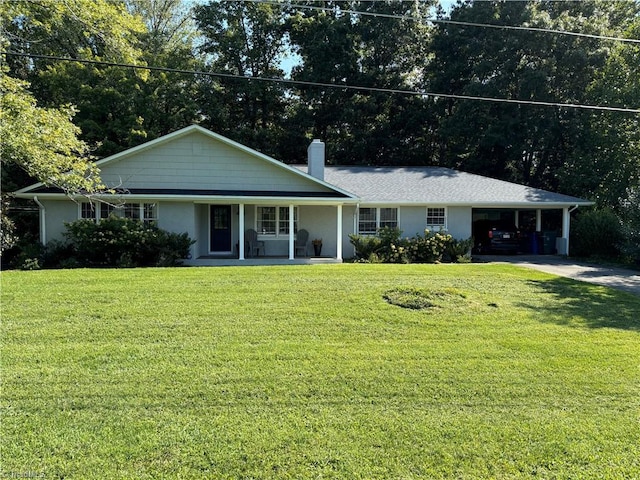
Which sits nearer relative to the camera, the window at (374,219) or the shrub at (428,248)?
the shrub at (428,248)

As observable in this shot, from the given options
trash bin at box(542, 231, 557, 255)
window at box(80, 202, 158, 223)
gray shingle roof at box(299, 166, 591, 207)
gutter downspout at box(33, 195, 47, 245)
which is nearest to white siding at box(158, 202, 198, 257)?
window at box(80, 202, 158, 223)

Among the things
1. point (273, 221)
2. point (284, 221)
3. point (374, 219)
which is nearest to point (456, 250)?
point (374, 219)

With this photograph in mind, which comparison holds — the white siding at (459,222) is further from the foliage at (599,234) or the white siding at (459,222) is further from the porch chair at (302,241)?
the porch chair at (302,241)

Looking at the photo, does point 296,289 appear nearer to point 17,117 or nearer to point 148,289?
point 148,289

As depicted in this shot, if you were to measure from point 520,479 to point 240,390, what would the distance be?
274 cm

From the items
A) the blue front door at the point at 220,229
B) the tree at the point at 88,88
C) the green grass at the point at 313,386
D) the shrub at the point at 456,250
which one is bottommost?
the green grass at the point at 313,386

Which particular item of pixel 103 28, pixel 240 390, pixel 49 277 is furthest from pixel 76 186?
pixel 240 390

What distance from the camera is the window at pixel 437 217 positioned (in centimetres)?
1752

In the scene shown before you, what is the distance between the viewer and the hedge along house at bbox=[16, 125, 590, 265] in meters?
15.0

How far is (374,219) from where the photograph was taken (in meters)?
17.5

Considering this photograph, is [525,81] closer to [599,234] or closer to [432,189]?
[599,234]

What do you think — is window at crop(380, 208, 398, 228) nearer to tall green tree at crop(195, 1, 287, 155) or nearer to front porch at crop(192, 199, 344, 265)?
front porch at crop(192, 199, 344, 265)

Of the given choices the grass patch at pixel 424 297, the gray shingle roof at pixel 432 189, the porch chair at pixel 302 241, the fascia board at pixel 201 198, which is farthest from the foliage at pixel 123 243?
the grass patch at pixel 424 297

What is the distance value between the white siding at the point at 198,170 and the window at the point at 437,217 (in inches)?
185
